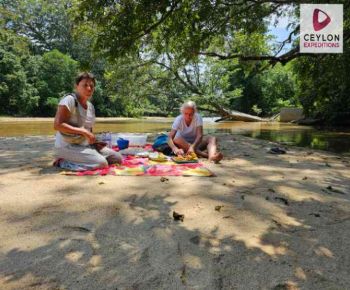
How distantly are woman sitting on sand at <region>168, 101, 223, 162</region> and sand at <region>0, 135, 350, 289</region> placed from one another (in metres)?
1.71

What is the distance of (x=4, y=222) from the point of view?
2.43 m

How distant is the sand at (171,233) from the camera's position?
181cm

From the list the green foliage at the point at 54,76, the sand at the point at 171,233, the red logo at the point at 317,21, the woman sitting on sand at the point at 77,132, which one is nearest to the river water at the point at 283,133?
the red logo at the point at 317,21

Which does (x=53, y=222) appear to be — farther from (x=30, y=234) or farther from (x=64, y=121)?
(x=64, y=121)

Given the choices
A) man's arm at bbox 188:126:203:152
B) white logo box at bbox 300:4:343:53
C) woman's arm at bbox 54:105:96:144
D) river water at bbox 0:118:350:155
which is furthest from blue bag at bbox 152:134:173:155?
white logo box at bbox 300:4:343:53

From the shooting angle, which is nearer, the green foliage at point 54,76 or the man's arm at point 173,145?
the man's arm at point 173,145

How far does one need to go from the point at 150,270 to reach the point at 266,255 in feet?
2.33

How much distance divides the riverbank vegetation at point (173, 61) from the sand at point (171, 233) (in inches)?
137

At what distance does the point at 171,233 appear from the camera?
236 centimetres

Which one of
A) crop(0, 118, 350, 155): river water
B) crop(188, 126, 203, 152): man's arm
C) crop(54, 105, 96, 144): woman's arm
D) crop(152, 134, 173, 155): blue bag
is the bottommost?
crop(0, 118, 350, 155): river water

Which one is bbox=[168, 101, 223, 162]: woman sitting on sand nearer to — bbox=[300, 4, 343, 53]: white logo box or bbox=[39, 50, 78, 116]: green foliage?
bbox=[300, 4, 343, 53]: white logo box

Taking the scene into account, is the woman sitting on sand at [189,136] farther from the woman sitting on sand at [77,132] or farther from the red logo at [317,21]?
the red logo at [317,21]

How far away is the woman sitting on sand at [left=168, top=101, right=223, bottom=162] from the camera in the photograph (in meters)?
5.66

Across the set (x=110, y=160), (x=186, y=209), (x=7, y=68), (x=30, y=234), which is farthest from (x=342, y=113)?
(x=7, y=68)
